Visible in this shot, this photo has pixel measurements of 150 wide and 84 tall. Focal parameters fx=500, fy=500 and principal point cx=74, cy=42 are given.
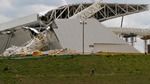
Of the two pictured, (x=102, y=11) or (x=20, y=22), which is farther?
(x=102, y=11)

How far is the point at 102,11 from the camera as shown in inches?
3821

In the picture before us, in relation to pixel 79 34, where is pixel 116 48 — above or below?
below

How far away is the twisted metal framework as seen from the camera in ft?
306

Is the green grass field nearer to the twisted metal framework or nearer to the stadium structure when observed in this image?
the stadium structure

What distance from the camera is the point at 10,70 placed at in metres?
45.2

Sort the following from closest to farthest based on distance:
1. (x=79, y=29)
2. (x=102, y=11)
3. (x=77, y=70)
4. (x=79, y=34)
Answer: (x=77, y=70) < (x=79, y=29) < (x=79, y=34) < (x=102, y=11)

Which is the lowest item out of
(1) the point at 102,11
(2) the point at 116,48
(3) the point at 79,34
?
(2) the point at 116,48

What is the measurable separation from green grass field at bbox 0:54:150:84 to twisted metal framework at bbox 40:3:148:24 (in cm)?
3695

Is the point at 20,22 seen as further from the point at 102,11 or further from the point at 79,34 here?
the point at 102,11

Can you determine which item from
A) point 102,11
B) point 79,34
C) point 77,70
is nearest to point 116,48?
point 79,34

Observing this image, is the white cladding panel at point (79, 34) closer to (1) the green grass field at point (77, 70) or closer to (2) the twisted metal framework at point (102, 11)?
(2) the twisted metal framework at point (102, 11)

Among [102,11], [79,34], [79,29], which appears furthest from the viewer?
[102,11]

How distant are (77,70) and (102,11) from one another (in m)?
51.3

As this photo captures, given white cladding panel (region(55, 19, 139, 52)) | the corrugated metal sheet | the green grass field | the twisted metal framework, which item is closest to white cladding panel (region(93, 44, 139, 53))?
white cladding panel (region(55, 19, 139, 52))
